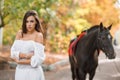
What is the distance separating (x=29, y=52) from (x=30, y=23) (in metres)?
0.36

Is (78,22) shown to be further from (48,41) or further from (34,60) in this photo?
(34,60)

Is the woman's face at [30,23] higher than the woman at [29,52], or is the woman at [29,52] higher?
the woman's face at [30,23]

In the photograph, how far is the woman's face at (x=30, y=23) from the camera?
454cm

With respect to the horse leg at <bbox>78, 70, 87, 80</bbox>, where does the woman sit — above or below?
above

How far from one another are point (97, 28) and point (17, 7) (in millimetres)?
3828

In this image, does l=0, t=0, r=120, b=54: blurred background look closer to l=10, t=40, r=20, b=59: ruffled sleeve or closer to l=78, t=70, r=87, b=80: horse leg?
l=78, t=70, r=87, b=80: horse leg

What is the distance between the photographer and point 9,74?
12711 millimetres

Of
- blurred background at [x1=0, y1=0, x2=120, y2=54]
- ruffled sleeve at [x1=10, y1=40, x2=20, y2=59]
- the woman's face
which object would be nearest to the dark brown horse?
the woman's face

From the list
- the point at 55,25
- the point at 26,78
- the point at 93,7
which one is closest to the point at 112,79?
the point at 26,78

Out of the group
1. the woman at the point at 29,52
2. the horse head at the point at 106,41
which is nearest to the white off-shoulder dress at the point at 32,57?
the woman at the point at 29,52

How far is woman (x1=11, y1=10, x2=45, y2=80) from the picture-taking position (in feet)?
14.7

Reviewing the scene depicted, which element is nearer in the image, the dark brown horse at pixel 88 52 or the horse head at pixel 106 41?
the horse head at pixel 106 41

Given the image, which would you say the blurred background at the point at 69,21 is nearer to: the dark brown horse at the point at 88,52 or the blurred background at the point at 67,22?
the blurred background at the point at 67,22

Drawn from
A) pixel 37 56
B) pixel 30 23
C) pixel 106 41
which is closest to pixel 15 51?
pixel 37 56
